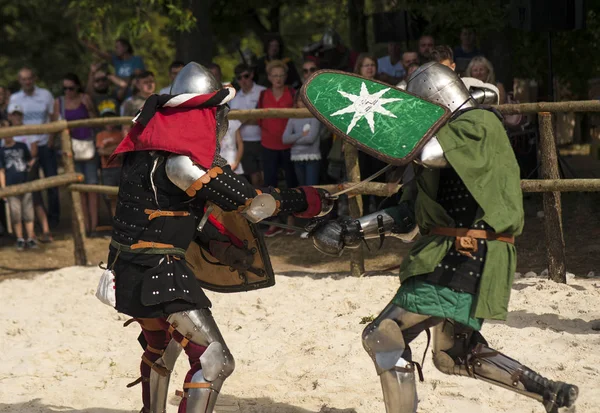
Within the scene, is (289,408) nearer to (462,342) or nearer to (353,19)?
(462,342)

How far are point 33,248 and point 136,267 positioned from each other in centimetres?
549

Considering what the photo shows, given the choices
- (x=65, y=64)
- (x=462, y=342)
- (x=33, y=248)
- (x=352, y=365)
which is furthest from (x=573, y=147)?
(x=65, y=64)

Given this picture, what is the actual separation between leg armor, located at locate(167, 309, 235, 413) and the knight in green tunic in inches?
23.0

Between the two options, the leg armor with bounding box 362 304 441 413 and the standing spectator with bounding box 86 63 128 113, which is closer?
the leg armor with bounding box 362 304 441 413

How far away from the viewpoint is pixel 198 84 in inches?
163

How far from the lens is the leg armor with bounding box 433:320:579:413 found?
402 cm

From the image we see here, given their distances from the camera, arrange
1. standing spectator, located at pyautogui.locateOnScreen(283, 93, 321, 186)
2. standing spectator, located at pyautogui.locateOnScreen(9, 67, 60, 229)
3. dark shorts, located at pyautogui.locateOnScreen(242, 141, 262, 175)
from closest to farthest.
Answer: standing spectator, located at pyautogui.locateOnScreen(283, 93, 321, 186) < dark shorts, located at pyautogui.locateOnScreen(242, 141, 262, 175) < standing spectator, located at pyautogui.locateOnScreen(9, 67, 60, 229)

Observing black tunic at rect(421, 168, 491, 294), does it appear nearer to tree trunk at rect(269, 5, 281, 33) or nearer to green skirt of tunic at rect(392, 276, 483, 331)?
green skirt of tunic at rect(392, 276, 483, 331)

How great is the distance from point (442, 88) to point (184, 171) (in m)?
1.03

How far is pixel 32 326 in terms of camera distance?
640cm

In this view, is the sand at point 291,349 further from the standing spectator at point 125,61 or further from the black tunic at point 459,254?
the standing spectator at point 125,61

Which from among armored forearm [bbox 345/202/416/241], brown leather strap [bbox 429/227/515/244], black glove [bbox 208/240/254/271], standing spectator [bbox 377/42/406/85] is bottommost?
standing spectator [bbox 377/42/406/85]

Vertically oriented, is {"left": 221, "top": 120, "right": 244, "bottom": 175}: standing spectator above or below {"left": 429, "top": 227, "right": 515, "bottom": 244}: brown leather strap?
below

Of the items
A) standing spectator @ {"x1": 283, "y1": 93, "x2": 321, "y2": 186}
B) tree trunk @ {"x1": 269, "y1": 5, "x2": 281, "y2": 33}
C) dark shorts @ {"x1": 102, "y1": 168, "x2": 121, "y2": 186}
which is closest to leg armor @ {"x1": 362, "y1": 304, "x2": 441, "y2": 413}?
standing spectator @ {"x1": 283, "y1": 93, "x2": 321, "y2": 186}
